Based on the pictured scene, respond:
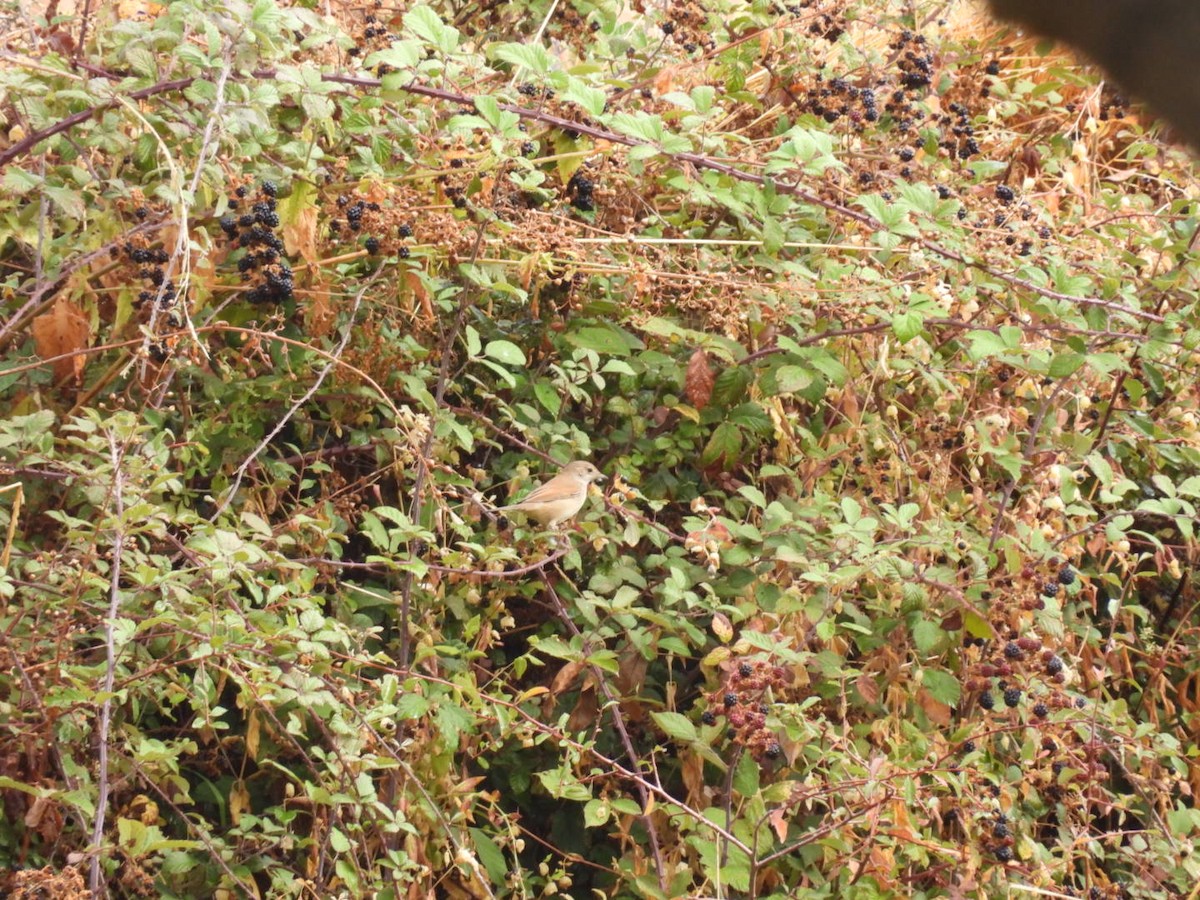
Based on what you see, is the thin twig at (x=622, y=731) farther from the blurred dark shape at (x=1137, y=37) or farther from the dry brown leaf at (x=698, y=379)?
the blurred dark shape at (x=1137, y=37)

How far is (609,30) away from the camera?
161 inches

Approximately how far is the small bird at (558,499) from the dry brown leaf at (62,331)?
970mm

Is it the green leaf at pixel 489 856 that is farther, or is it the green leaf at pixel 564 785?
the green leaf at pixel 489 856

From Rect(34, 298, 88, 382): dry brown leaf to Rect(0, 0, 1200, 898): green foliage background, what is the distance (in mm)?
11

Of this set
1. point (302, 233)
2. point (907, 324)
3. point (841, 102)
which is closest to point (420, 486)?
point (302, 233)

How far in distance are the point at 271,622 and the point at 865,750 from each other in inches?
58.1

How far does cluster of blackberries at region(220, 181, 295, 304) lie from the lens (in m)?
2.94

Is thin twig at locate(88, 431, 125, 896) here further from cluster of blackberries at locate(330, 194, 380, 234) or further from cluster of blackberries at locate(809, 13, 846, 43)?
cluster of blackberries at locate(809, 13, 846, 43)

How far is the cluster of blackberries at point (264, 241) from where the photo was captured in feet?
9.64

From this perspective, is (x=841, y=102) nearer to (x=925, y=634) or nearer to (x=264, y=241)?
(x=925, y=634)

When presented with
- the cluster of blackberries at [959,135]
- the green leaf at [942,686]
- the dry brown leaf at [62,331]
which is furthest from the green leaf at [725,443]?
the dry brown leaf at [62,331]

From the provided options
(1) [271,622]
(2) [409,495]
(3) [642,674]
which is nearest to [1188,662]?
(3) [642,674]

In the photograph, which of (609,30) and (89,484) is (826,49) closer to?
(609,30)

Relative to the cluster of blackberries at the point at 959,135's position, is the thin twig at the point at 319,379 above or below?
below
